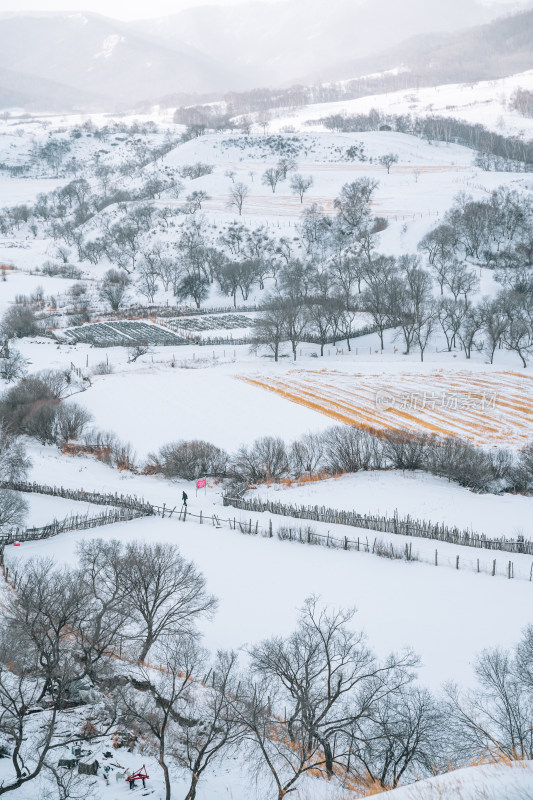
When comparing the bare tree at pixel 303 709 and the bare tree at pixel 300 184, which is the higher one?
the bare tree at pixel 300 184

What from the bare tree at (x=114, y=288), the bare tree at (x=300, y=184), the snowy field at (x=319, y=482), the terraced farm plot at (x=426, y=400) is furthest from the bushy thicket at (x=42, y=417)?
the bare tree at (x=300, y=184)

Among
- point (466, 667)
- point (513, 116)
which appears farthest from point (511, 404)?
point (513, 116)

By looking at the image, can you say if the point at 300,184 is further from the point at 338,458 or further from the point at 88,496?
the point at 88,496

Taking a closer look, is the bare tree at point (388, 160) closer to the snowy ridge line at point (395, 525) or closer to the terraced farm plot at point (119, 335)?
the terraced farm plot at point (119, 335)

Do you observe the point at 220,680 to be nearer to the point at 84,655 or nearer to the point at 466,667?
the point at 84,655

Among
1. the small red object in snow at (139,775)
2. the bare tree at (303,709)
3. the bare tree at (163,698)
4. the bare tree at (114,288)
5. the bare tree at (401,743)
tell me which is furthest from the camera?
the bare tree at (114,288)

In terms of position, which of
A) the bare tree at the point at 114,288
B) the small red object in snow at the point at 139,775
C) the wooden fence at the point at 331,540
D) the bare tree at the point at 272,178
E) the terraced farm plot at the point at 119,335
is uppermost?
the bare tree at the point at 272,178

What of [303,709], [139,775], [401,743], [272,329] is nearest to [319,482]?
[303,709]
